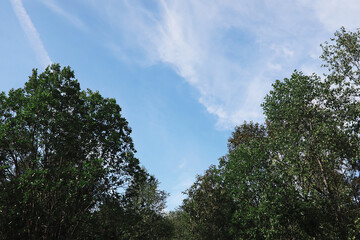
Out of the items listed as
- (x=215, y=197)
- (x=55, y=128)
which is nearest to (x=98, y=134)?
(x=55, y=128)

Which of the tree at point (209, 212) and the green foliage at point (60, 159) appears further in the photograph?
the tree at point (209, 212)

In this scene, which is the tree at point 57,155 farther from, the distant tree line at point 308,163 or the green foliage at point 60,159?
the distant tree line at point 308,163

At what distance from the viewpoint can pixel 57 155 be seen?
24625 mm

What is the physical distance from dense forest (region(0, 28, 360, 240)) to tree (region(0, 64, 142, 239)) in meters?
0.09

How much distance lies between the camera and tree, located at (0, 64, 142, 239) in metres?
20.7

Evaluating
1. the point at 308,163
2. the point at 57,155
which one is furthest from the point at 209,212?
the point at 57,155

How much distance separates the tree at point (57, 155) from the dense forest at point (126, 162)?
9 cm

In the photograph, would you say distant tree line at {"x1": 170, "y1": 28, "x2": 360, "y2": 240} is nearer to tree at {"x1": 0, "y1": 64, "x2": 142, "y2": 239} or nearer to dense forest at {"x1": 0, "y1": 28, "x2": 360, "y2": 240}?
dense forest at {"x1": 0, "y1": 28, "x2": 360, "y2": 240}

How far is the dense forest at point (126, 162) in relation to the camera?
21781mm

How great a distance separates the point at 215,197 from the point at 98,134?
2740 cm

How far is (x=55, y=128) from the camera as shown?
77.0 feet

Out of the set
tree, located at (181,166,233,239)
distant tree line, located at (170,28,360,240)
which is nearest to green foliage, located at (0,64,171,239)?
distant tree line, located at (170,28,360,240)

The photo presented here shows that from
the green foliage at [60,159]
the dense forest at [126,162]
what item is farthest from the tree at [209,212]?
the green foliage at [60,159]

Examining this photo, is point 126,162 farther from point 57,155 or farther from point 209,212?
point 209,212
